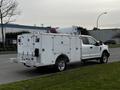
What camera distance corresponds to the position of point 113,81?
9836 mm

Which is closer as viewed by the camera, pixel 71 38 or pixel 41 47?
pixel 41 47

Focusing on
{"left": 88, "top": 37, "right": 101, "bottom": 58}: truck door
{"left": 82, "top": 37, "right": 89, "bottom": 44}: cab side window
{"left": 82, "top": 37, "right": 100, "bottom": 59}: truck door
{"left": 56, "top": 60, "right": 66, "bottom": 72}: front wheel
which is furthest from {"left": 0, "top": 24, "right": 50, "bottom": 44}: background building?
{"left": 56, "top": 60, "right": 66, "bottom": 72}: front wheel

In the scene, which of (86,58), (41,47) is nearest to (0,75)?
(41,47)

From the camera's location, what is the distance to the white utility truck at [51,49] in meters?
13.7

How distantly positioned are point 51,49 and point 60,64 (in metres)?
1.20

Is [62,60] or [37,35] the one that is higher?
[37,35]

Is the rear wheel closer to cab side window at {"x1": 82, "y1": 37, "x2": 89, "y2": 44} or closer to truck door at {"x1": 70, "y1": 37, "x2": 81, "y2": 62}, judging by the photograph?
truck door at {"x1": 70, "y1": 37, "x2": 81, "y2": 62}

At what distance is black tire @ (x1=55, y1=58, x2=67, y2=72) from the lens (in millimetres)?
→ 14569

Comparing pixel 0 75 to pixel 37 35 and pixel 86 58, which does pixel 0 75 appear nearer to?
pixel 37 35

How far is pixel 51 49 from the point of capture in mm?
14023

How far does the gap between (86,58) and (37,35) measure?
412cm

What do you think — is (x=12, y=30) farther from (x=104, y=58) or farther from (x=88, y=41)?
(x=88, y=41)

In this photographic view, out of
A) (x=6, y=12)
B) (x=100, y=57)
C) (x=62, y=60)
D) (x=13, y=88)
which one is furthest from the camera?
(x=6, y=12)

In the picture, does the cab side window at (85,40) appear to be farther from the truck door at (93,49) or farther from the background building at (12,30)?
the background building at (12,30)
